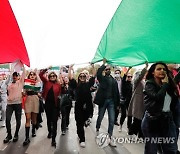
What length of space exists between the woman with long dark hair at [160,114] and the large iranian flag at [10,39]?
2.08 metres

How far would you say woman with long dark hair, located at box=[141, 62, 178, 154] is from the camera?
3529 mm

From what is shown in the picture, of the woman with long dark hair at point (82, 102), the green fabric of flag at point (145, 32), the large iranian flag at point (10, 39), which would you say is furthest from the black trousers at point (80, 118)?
the green fabric of flag at point (145, 32)

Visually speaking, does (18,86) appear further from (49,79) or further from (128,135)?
(128,135)

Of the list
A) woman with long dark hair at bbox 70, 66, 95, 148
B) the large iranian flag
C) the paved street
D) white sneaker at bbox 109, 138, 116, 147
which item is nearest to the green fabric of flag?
the large iranian flag

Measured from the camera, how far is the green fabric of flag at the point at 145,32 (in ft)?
11.5

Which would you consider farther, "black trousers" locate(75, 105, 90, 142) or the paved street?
"black trousers" locate(75, 105, 90, 142)

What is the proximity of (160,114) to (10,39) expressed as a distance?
248cm

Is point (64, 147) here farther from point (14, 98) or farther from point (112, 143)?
point (14, 98)

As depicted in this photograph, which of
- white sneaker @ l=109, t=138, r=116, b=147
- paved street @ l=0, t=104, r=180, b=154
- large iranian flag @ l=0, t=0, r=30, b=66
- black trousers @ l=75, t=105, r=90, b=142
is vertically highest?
large iranian flag @ l=0, t=0, r=30, b=66

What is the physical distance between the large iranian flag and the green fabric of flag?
54.1 inches

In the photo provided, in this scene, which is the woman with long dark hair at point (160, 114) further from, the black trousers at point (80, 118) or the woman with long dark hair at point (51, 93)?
the woman with long dark hair at point (51, 93)

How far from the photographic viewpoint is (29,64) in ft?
15.7

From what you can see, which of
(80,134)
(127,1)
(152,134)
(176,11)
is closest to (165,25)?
(176,11)

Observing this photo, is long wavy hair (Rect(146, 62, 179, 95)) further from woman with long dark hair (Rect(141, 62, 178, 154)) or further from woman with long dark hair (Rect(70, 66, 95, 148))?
woman with long dark hair (Rect(70, 66, 95, 148))
